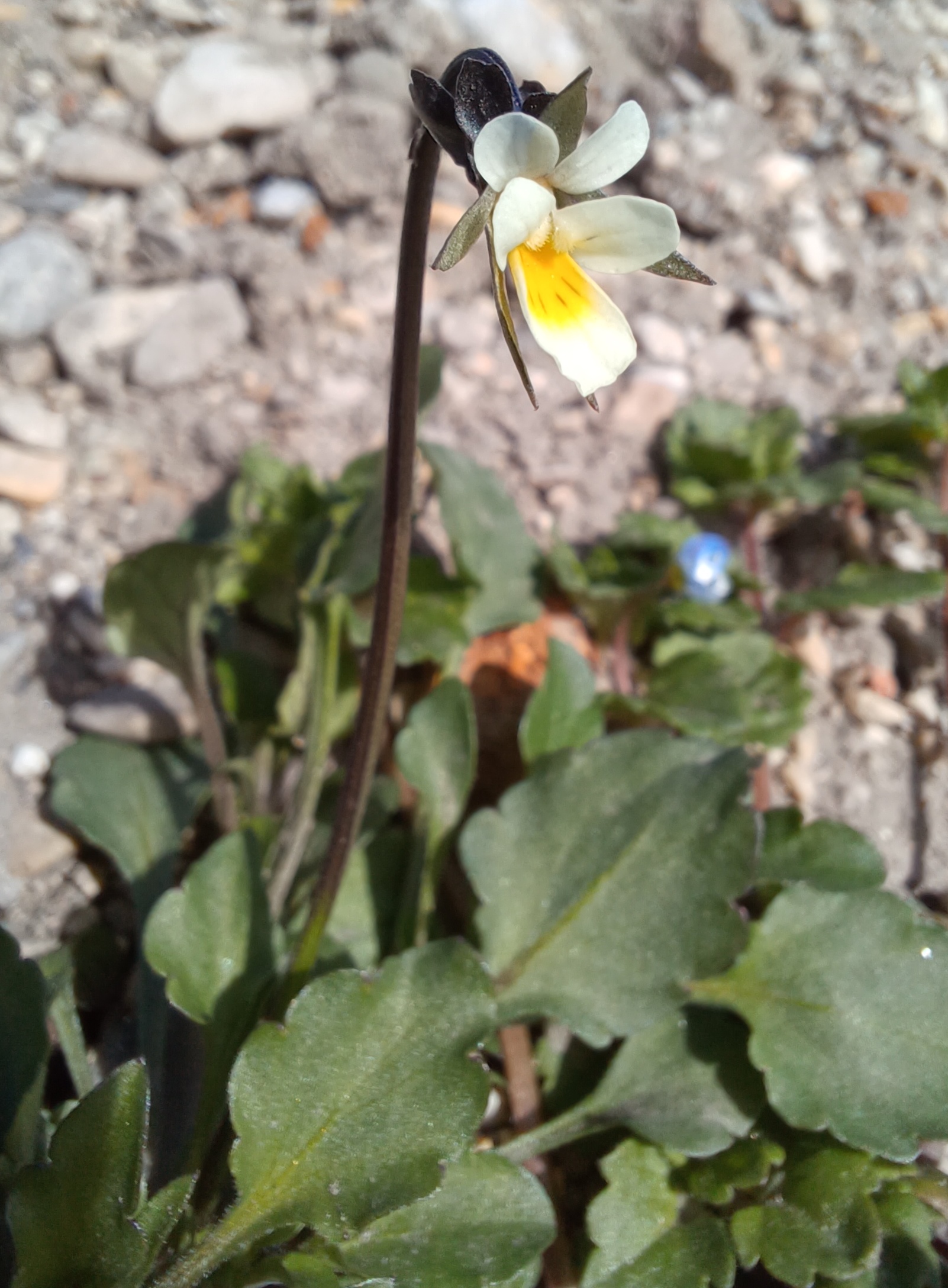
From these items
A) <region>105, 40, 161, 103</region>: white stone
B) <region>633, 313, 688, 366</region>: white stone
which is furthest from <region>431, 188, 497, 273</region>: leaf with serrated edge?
<region>105, 40, 161, 103</region>: white stone

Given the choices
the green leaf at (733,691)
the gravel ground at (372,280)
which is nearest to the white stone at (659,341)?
the gravel ground at (372,280)

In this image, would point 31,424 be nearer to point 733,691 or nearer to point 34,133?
point 34,133

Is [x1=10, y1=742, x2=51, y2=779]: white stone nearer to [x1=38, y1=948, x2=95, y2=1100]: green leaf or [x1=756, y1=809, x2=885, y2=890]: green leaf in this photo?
[x1=38, y1=948, x2=95, y2=1100]: green leaf

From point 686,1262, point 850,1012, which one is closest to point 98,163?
point 850,1012

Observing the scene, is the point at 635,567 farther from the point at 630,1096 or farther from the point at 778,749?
the point at 630,1096

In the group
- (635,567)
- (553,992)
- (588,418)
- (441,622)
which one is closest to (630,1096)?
(553,992)
